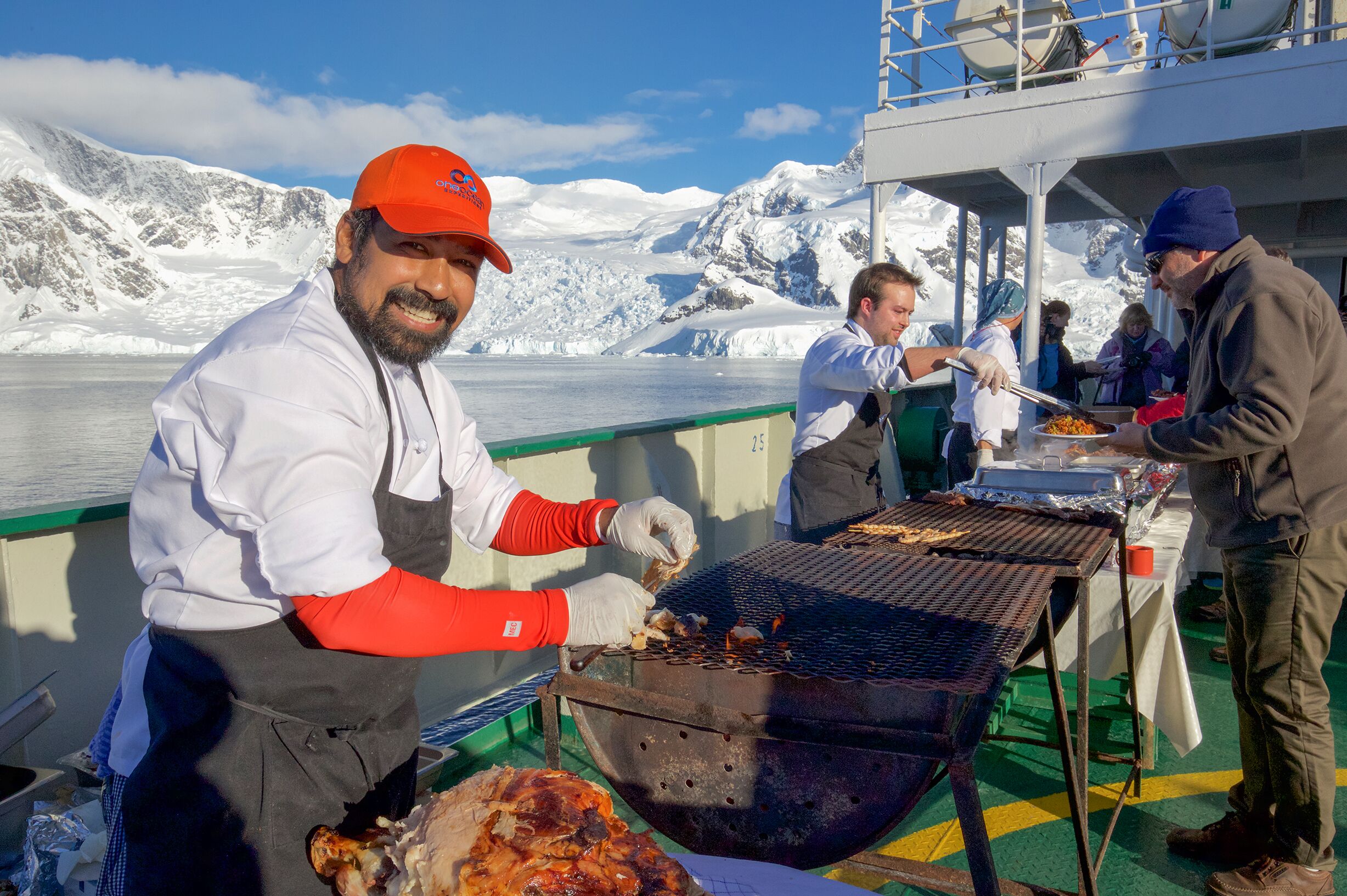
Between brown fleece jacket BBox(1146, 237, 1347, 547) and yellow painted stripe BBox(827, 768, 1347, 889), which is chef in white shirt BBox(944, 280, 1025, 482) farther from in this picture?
brown fleece jacket BBox(1146, 237, 1347, 547)

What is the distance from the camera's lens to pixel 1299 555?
2.23 metres

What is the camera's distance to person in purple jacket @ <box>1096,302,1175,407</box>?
6777mm

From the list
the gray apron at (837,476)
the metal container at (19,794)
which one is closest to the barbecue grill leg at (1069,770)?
the gray apron at (837,476)

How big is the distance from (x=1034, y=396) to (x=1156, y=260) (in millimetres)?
964

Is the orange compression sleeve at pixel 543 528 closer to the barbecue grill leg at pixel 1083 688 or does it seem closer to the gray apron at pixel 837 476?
the barbecue grill leg at pixel 1083 688

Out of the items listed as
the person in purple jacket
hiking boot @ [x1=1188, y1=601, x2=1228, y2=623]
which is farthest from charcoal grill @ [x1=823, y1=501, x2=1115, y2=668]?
the person in purple jacket

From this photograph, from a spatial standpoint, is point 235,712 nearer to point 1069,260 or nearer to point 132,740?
point 132,740

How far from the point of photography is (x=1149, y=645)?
3.00 m

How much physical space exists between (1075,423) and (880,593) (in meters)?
2.67

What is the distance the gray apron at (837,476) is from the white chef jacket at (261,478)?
2.46 meters

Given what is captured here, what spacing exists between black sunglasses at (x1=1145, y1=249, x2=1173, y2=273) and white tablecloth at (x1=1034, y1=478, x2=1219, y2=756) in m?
1.13

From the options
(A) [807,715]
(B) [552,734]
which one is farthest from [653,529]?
(A) [807,715]

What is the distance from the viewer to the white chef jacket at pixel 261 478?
1179 millimetres

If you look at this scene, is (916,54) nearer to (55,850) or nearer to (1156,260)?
(1156,260)
